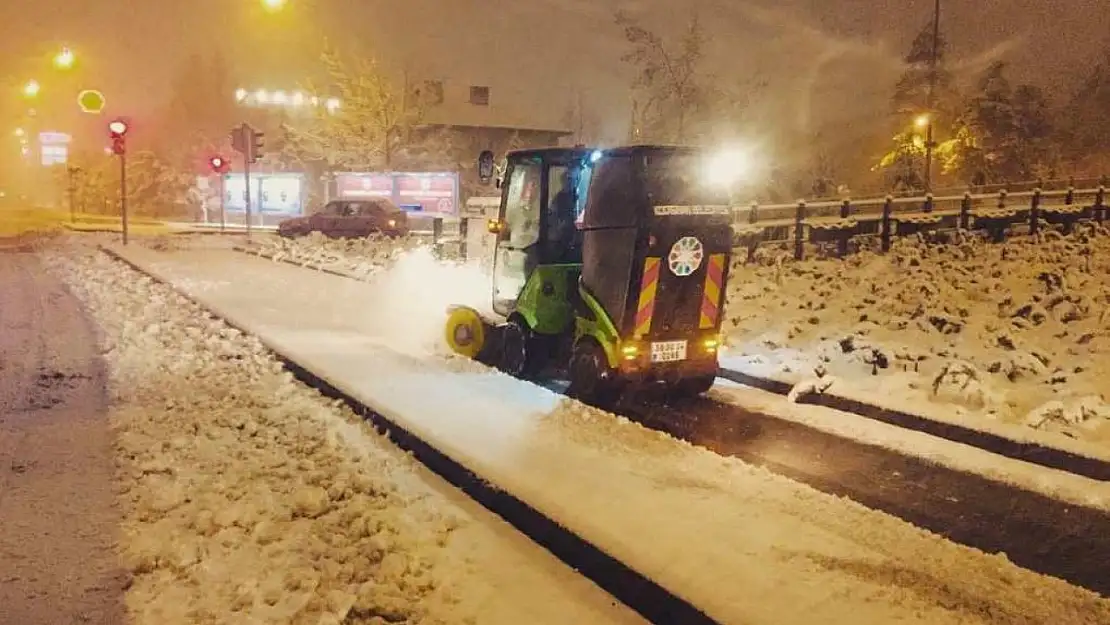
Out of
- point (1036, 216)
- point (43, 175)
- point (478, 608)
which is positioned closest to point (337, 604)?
point (478, 608)

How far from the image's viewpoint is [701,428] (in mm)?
7945

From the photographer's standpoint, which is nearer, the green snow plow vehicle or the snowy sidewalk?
the snowy sidewalk

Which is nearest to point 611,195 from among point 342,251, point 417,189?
point 342,251

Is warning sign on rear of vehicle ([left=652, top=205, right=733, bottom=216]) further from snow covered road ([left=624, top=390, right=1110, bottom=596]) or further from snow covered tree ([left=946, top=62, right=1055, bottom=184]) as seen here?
snow covered tree ([left=946, top=62, right=1055, bottom=184])

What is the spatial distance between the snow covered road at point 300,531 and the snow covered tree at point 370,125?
131ft

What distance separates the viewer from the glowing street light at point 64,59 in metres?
22.5

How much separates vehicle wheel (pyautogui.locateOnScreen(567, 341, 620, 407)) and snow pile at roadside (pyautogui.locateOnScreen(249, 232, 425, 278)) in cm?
1066

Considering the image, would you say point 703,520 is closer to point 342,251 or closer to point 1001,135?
point 342,251

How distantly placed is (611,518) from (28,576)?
9.78 feet

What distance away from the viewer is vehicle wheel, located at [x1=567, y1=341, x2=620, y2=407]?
8.36 m

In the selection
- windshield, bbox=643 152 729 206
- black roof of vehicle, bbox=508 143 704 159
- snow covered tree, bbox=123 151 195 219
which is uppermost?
black roof of vehicle, bbox=508 143 704 159

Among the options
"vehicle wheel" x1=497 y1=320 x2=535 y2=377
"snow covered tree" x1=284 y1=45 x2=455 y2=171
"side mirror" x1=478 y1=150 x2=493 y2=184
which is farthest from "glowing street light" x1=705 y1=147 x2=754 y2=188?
"snow covered tree" x1=284 y1=45 x2=455 y2=171

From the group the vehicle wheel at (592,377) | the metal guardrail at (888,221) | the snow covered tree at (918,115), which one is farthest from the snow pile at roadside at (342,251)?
the snow covered tree at (918,115)

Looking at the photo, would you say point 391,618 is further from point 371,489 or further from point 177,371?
point 177,371
